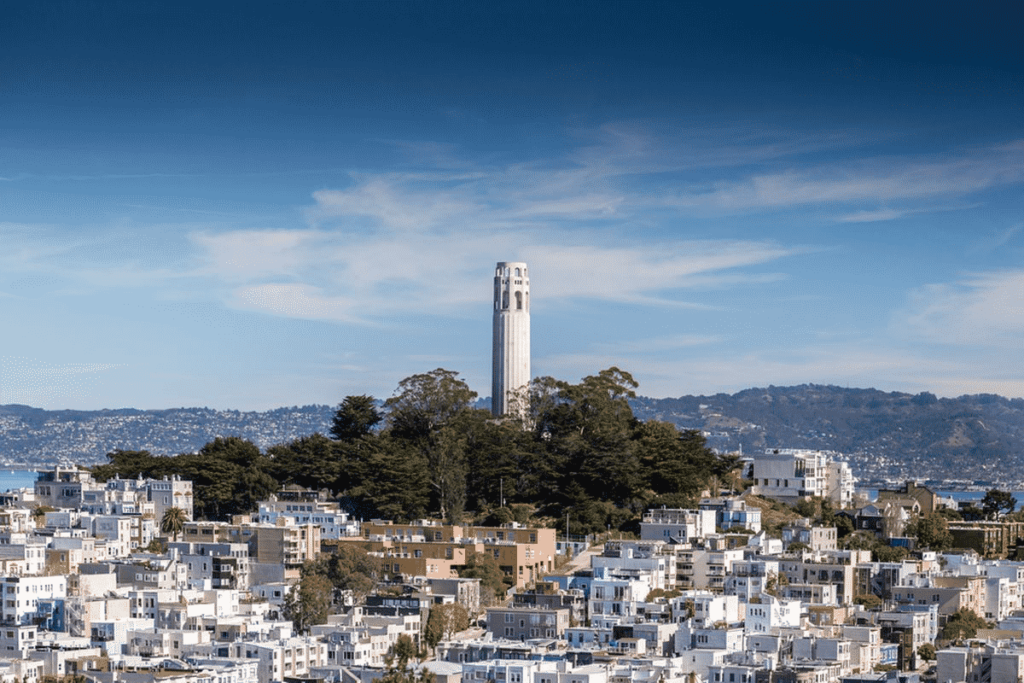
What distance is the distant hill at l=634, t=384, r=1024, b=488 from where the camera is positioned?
475ft

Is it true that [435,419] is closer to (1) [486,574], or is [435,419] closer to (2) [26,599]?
(1) [486,574]

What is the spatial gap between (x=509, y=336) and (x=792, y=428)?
95.2 m

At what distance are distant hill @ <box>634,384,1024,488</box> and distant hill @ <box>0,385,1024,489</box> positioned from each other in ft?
0.24

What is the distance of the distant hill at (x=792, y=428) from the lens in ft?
478

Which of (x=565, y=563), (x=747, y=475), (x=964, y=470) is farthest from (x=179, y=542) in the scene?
(x=964, y=470)

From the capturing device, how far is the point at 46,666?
127ft

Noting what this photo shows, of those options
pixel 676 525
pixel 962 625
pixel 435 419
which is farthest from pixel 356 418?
pixel 962 625

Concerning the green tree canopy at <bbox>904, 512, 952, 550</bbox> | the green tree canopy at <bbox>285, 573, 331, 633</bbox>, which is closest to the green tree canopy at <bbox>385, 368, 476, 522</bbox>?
the green tree canopy at <bbox>285, 573, 331, 633</bbox>

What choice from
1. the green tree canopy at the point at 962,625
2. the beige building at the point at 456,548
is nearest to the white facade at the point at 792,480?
the beige building at the point at 456,548

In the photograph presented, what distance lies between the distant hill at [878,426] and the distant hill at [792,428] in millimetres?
73

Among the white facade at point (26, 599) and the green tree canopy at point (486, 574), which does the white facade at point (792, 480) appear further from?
the white facade at point (26, 599)

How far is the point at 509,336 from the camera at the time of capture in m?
59.7

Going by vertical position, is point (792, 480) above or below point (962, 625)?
above

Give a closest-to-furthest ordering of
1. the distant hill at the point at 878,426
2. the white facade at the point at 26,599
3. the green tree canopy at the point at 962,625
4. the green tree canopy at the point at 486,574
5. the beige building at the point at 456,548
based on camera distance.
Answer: the white facade at the point at 26,599 → the green tree canopy at the point at 962,625 → the green tree canopy at the point at 486,574 → the beige building at the point at 456,548 → the distant hill at the point at 878,426
